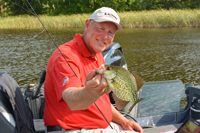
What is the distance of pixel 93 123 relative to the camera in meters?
1.70

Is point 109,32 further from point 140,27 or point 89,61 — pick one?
point 140,27

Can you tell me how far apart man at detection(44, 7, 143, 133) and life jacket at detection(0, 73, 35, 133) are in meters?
0.20

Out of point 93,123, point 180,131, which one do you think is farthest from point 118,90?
point 180,131

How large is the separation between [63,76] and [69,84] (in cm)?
8

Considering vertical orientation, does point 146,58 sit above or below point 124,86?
below

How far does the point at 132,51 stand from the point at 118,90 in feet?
34.2

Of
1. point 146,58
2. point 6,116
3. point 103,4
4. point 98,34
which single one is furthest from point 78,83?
point 103,4

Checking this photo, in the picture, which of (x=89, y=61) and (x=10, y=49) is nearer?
(x=89, y=61)

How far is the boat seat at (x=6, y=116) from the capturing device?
5.07 ft

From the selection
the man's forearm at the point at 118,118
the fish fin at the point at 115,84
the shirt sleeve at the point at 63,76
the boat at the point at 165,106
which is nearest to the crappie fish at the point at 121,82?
the fish fin at the point at 115,84

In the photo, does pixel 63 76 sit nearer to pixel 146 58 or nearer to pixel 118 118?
pixel 118 118

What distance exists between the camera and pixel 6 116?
158 centimetres

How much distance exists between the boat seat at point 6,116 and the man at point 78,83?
0.87ft

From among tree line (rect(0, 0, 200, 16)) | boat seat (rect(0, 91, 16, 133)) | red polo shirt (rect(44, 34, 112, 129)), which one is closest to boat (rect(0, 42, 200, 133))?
red polo shirt (rect(44, 34, 112, 129))
